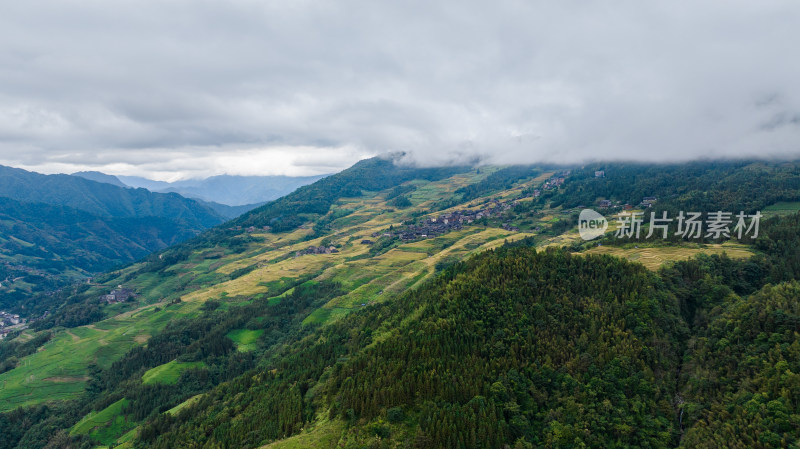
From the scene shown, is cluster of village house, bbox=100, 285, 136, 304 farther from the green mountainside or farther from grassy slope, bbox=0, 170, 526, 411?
the green mountainside

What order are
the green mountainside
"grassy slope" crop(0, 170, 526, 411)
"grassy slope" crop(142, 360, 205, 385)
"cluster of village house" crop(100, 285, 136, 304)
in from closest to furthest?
the green mountainside
"grassy slope" crop(142, 360, 205, 385)
"grassy slope" crop(0, 170, 526, 411)
"cluster of village house" crop(100, 285, 136, 304)

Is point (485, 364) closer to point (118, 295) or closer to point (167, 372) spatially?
point (167, 372)

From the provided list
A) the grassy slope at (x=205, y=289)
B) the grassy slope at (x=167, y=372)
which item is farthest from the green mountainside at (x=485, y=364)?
the grassy slope at (x=205, y=289)

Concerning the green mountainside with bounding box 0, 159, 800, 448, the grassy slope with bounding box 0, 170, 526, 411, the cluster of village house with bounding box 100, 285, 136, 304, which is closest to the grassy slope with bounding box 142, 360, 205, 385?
the green mountainside with bounding box 0, 159, 800, 448

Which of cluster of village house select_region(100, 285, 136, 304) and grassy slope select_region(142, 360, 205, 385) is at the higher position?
cluster of village house select_region(100, 285, 136, 304)

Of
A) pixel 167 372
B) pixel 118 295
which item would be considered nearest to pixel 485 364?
pixel 167 372

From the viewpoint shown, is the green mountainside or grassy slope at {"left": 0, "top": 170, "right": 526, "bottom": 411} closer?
the green mountainside

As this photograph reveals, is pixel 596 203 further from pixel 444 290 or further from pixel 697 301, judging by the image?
pixel 444 290

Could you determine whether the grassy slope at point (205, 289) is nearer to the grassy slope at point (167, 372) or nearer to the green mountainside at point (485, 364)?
the green mountainside at point (485, 364)

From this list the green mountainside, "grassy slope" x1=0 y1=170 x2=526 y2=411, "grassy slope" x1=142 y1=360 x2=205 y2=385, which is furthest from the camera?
"grassy slope" x1=0 y1=170 x2=526 y2=411
